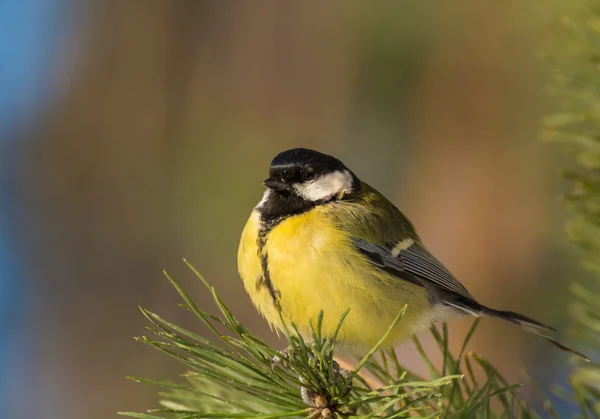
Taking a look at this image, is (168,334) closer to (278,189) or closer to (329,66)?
(278,189)

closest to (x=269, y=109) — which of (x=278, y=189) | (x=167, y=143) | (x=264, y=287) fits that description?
(x=167, y=143)

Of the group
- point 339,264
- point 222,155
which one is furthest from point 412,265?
point 222,155

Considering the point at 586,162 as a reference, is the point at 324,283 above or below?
below

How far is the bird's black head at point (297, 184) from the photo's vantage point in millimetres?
989

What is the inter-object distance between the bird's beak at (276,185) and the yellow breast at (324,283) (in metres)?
0.07

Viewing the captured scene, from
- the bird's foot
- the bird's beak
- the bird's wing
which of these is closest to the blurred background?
the bird's wing

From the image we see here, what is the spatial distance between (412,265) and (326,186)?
195mm

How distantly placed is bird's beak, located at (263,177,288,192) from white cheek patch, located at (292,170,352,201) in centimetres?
2

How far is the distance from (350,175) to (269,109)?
1372 millimetres

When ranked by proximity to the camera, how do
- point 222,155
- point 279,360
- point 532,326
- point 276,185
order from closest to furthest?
point 279,360, point 532,326, point 276,185, point 222,155

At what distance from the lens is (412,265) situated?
101 cm

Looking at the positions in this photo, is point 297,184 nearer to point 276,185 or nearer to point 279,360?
point 276,185

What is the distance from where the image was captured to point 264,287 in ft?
2.86

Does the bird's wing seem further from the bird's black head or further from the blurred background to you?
the blurred background
